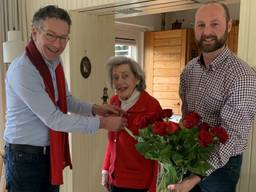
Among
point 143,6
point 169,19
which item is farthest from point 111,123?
point 169,19

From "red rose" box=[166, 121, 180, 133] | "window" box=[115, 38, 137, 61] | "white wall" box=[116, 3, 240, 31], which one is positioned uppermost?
"white wall" box=[116, 3, 240, 31]

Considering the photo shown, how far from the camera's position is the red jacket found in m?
1.61

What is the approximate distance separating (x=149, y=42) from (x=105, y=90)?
1.83 metres

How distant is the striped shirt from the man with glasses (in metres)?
0.44

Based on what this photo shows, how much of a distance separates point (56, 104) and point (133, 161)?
0.53 metres

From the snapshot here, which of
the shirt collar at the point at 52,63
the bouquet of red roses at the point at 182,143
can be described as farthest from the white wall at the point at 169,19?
the bouquet of red roses at the point at 182,143

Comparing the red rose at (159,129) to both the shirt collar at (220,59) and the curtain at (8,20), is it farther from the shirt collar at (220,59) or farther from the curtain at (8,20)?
the curtain at (8,20)

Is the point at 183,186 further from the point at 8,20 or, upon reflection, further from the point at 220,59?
the point at 8,20

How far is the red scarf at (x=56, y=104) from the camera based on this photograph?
1447mm

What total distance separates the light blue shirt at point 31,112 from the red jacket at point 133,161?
228 mm

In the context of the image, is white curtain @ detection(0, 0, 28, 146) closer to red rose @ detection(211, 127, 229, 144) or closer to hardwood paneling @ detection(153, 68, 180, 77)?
hardwood paneling @ detection(153, 68, 180, 77)

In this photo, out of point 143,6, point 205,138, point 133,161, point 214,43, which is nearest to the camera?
point 205,138

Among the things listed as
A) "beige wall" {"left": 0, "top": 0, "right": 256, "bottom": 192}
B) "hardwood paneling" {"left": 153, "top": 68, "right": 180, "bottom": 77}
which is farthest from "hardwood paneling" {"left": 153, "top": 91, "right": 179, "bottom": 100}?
"beige wall" {"left": 0, "top": 0, "right": 256, "bottom": 192}

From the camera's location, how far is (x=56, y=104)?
1576 millimetres
